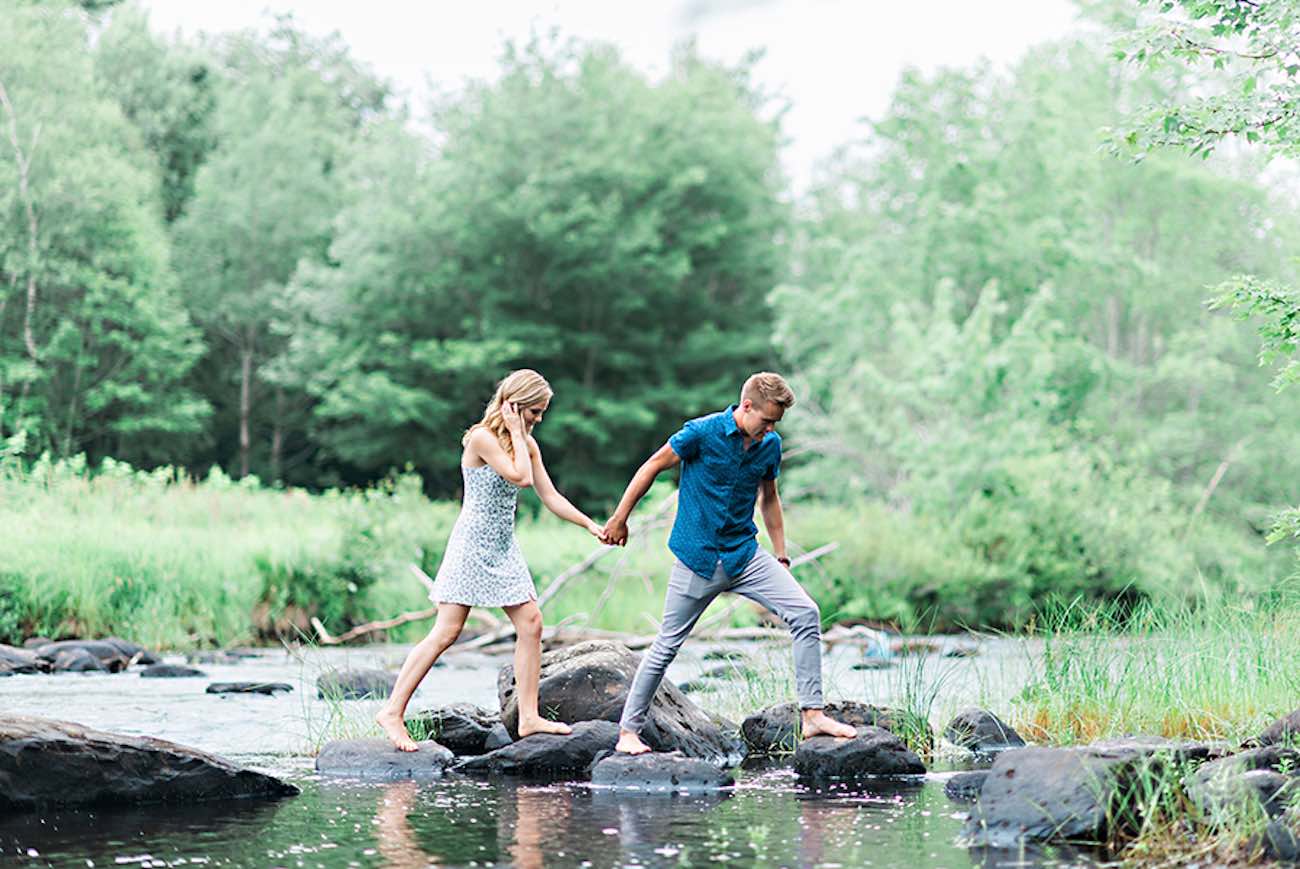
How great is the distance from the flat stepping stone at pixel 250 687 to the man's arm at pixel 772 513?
5.60 metres

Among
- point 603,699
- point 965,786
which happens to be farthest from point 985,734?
point 603,699

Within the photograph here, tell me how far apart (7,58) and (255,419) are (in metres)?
11.7

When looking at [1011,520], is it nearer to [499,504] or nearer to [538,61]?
[499,504]

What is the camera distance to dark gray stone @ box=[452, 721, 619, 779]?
28.9ft

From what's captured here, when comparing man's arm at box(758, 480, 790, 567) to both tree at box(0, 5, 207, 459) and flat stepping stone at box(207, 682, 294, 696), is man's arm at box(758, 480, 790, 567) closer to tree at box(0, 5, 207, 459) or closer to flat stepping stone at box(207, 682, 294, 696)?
flat stepping stone at box(207, 682, 294, 696)

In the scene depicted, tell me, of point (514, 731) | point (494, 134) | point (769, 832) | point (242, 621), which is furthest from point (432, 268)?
point (769, 832)

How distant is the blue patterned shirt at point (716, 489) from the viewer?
8.34 meters

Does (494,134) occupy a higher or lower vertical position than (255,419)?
higher

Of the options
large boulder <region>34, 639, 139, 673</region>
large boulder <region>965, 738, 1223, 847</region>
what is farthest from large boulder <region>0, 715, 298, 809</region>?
large boulder <region>34, 639, 139, 673</region>

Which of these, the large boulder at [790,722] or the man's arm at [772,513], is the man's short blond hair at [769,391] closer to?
the man's arm at [772,513]

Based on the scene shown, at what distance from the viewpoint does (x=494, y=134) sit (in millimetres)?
40250

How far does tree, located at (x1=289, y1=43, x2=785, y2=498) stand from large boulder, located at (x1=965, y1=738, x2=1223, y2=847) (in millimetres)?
30857

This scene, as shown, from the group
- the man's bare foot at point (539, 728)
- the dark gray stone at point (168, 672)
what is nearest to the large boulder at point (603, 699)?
the man's bare foot at point (539, 728)

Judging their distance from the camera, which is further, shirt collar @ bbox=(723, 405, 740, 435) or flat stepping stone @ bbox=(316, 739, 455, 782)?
flat stepping stone @ bbox=(316, 739, 455, 782)
